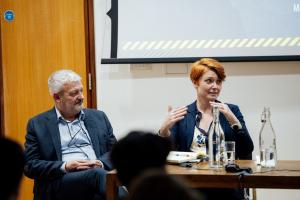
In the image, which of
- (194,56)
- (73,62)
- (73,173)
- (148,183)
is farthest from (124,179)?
(73,62)

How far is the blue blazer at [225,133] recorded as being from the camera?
9.02ft

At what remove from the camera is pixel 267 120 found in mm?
2373

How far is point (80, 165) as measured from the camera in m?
2.78

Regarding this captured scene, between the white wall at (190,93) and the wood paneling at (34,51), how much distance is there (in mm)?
193

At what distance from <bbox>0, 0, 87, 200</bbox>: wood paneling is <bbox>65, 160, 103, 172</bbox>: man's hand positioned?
122 centimetres

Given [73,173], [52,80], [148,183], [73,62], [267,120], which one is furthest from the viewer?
[73,62]

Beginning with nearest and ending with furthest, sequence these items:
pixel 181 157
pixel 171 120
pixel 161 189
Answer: pixel 161 189 → pixel 181 157 → pixel 171 120

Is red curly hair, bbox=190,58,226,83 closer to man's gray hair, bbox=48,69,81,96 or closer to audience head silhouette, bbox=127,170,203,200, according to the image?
man's gray hair, bbox=48,69,81,96

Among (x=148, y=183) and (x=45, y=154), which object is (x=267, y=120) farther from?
(x=148, y=183)

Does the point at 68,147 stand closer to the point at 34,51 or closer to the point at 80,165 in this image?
the point at 80,165

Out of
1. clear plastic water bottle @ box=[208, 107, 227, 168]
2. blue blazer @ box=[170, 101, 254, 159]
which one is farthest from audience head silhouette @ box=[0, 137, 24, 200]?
blue blazer @ box=[170, 101, 254, 159]

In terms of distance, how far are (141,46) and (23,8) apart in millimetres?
1038

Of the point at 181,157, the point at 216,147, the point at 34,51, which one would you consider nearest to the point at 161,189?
the point at 216,147

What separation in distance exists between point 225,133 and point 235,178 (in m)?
0.75
